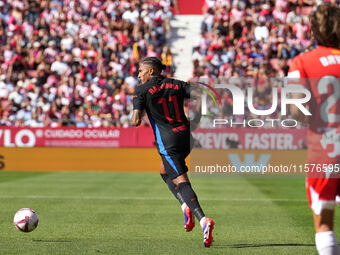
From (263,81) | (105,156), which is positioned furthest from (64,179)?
(263,81)

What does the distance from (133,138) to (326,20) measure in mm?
19681

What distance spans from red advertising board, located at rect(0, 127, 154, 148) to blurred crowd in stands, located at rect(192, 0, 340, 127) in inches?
136

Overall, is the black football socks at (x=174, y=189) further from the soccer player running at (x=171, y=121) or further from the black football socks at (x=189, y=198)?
the black football socks at (x=189, y=198)

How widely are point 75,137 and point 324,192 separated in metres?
20.2

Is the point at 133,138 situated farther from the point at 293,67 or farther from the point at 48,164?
the point at 293,67

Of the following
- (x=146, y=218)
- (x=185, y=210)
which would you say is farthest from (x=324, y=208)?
(x=146, y=218)

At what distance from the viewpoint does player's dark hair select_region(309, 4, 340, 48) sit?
4945 mm

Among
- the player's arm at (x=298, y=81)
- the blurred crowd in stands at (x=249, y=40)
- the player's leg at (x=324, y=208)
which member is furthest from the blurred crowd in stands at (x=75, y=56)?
the player's leg at (x=324, y=208)

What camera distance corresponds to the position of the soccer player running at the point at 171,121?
830 centimetres

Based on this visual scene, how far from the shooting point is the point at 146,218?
11.0m

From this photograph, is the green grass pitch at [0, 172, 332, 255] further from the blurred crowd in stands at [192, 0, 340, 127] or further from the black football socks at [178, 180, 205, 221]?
the blurred crowd in stands at [192, 0, 340, 127]

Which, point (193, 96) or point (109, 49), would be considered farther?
point (109, 49)

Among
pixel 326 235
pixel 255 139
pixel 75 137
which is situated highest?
pixel 326 235

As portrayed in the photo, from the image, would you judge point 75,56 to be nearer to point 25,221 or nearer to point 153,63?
point 25,221
